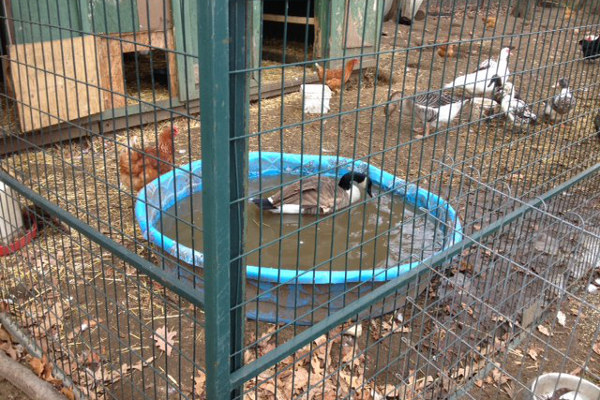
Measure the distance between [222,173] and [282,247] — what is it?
3013 millimetres

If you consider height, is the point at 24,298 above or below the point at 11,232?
below

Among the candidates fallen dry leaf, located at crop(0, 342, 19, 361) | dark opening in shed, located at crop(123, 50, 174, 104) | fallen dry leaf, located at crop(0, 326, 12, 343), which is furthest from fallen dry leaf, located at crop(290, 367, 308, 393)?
dark opening in shed, located at crop(123, 50, 174, 104)

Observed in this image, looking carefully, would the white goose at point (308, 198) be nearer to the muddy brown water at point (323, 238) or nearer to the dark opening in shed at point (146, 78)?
the muddy brown water at point (323, 238)

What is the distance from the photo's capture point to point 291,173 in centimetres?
553

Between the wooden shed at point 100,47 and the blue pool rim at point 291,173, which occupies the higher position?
the wooden shed at point 100,47

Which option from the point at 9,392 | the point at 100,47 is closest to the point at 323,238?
the point at 9,392

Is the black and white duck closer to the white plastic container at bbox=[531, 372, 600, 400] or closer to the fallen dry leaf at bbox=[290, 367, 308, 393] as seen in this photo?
the white plastic container at bbox=[531, 372, 600, 400]

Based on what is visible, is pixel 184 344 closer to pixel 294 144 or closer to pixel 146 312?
pixel 146 312

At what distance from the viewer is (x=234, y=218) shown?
171 centimetres

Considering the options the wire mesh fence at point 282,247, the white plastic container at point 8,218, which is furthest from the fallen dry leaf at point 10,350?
the white plastic container at point 8,218

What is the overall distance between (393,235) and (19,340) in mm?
3055

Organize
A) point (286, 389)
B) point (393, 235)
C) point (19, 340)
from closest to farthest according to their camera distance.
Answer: point (286, 389)
point (19, 340)
point (393, 235)

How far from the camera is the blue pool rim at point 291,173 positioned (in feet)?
9.87

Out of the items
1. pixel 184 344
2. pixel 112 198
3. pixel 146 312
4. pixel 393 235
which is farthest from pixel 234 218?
pixel 112 198
